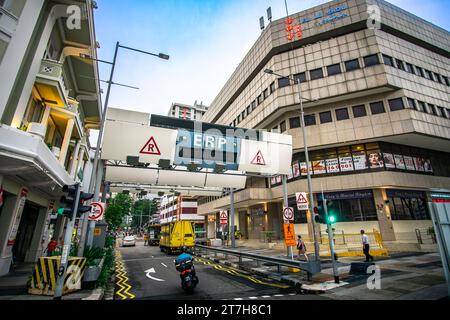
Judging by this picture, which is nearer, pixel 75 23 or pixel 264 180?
pixel 75 23

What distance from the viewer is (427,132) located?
79.4 feet

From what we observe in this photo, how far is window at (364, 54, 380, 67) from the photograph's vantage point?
2579cm

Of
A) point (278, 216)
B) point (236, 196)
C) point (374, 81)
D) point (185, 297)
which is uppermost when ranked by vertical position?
point (374, 81)

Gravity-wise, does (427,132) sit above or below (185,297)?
above

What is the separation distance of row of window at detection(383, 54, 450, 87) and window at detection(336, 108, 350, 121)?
22.4ft

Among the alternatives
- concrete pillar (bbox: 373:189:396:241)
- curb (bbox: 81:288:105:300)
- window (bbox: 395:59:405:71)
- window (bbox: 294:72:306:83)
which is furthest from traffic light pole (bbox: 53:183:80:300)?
window (bbox: 395:59:405:71)

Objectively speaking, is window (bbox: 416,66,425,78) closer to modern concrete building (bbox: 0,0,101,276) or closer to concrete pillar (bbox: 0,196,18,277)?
modern concrete building (bbox: 0,0,101,276)

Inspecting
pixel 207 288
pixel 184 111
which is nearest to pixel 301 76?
pixel 207 288

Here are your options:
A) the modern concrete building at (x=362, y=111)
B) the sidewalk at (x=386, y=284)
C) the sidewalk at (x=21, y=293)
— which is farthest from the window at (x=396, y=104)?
the sidewalk at (x=21, y=293)

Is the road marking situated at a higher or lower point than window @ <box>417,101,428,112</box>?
lower

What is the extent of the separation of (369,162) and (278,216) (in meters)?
13.0
